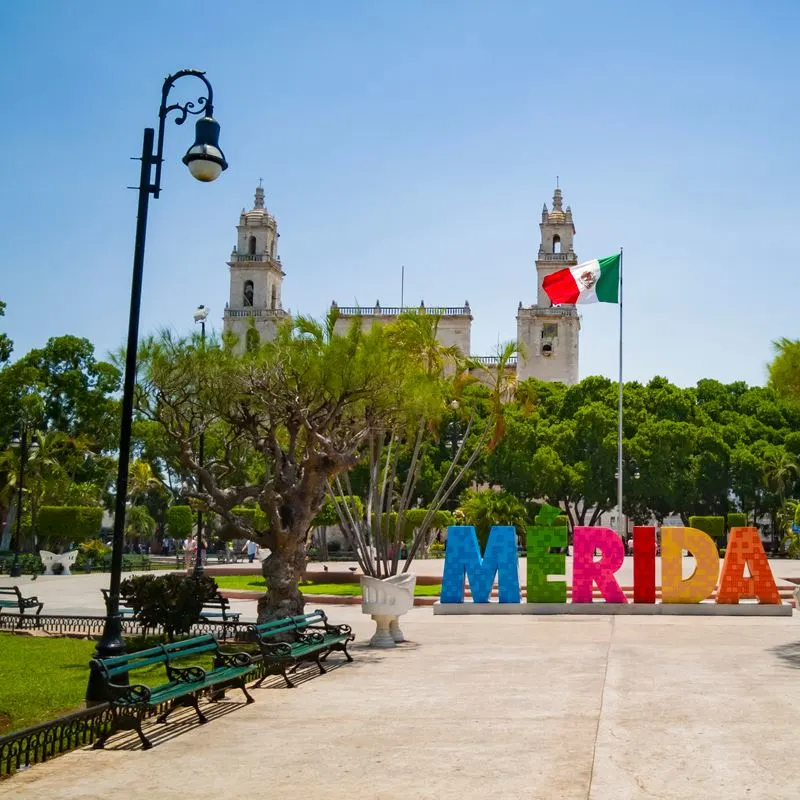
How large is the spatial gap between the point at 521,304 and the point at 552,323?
9.78ft

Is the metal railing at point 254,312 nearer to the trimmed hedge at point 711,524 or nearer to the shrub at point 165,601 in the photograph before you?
the trimmed hedge at point 711,524

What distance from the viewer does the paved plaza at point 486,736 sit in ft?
23.6

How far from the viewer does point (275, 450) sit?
50.7ft

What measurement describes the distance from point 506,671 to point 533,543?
8.89 m

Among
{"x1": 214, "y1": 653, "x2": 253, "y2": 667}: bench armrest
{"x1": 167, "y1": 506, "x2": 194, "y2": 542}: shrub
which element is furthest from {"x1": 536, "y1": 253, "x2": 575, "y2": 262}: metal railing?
{"x1": 214, "y1": 653, "x2": 253, "y2": 667}: bench armrest

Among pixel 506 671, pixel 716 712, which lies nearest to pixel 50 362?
pixel 506 671

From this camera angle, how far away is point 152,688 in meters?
9.08

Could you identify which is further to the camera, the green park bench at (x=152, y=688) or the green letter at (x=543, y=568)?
the green letter at (x=543, y=568)

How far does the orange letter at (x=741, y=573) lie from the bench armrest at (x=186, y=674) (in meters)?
14.5

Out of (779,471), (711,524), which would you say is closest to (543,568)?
(711,524)

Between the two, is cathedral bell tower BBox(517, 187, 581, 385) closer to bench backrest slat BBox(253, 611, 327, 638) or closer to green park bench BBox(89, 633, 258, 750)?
bench backrest slat BBox(253, 611, 327, 638)

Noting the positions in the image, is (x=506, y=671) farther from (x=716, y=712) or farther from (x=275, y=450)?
(x=275, y=450)

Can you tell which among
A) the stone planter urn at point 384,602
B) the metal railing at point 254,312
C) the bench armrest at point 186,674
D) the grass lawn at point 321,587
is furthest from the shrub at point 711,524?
the bench armrest at point 186,674

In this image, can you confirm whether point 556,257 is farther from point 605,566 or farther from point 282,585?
point 282,585
